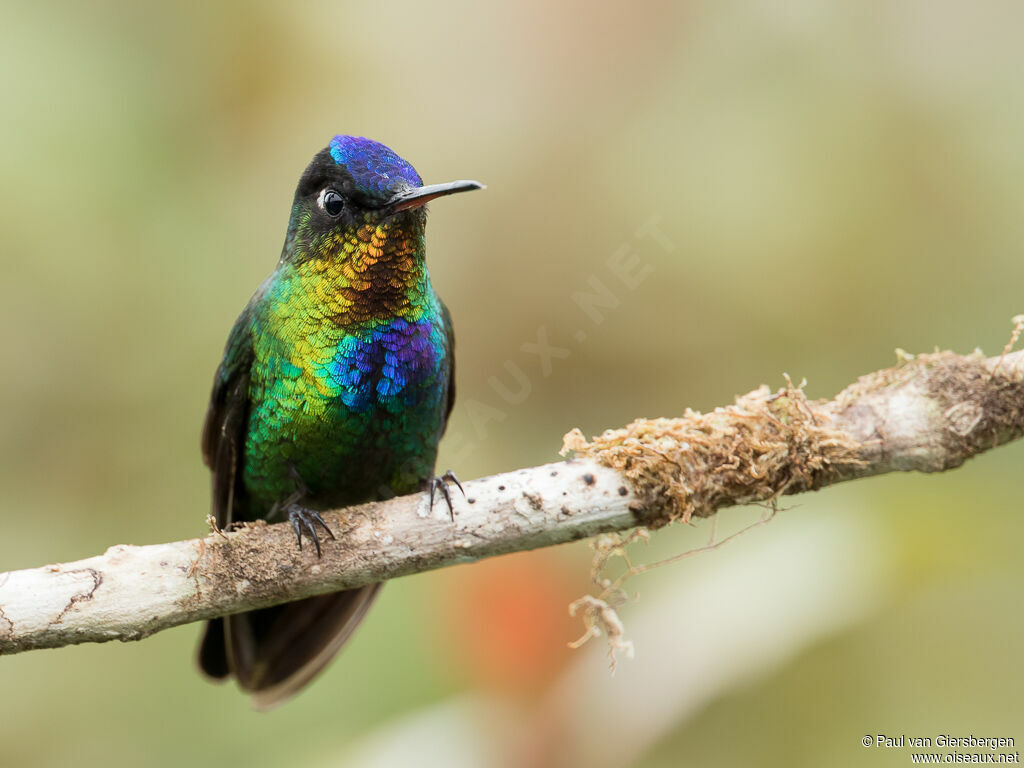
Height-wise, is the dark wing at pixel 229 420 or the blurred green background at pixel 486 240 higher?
the blurred green background at pixel 486 240

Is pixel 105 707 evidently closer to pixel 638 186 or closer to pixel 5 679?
pixel 5 679

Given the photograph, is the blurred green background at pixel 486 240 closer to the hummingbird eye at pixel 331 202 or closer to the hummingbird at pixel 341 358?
the hummingbird at pixel 341 358

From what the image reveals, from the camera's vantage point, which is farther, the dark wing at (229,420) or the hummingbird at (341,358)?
the dark wing at (229,420)

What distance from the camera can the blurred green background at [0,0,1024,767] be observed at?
455 cm

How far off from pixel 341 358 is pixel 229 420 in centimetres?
54

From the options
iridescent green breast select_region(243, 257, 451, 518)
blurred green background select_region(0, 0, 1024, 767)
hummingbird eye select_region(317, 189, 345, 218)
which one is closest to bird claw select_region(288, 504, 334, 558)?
iridescent green breast select_region(243, 257, 451, 518)

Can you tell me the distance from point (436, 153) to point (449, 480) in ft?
9.00

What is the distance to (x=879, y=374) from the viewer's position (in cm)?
300

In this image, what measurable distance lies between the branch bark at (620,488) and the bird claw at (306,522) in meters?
0.03

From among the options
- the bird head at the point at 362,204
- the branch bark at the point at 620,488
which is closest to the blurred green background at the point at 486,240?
the branch bark at the point at 620,488

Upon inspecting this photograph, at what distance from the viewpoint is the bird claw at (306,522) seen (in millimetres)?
2963

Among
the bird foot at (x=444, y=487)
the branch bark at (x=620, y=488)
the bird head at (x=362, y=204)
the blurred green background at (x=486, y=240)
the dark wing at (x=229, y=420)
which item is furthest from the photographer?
the blurred green background at (x=486, y=240)

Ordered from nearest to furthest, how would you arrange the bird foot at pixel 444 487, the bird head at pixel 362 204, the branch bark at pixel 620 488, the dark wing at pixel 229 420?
the branch bark at pixel 620 488
the bird foot at pixel 444 487
the bird head at pixel 362 204
the dark wing at pixel 229 420

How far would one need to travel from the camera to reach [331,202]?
3.21 m
